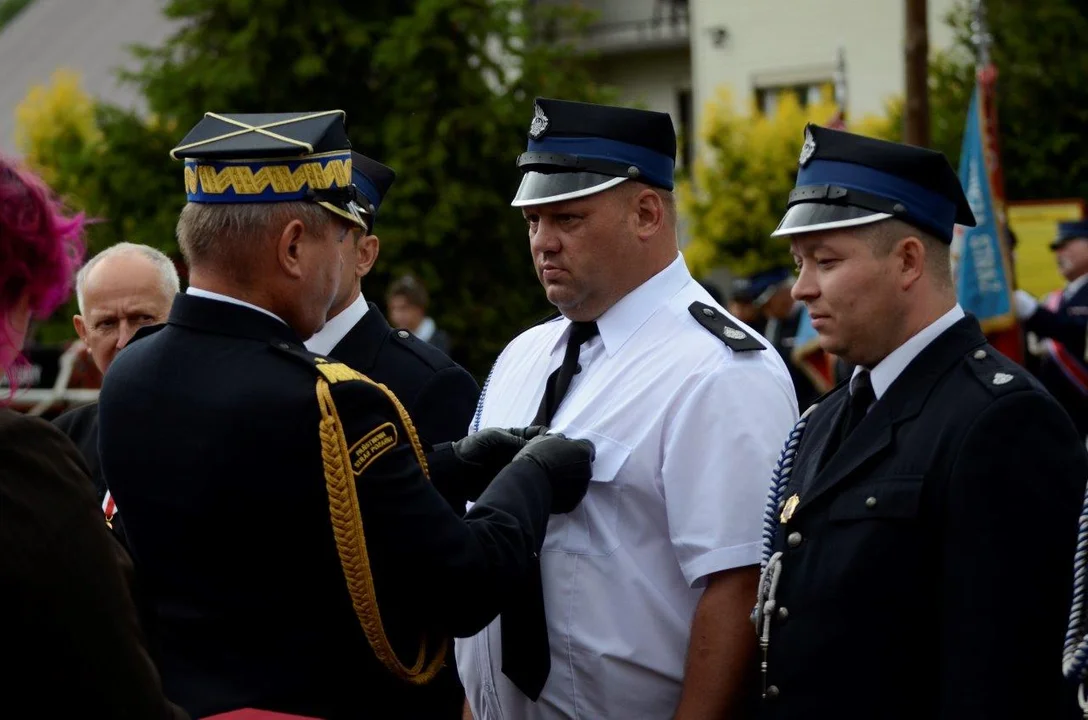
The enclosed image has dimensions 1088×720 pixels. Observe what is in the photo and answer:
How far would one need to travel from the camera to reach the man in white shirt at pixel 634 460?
10.9ft

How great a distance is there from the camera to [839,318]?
3049mm

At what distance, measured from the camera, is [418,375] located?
407 cm

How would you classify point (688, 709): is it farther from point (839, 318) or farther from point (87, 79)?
point (87, 79)

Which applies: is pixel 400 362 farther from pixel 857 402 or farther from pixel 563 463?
pixel 857 402

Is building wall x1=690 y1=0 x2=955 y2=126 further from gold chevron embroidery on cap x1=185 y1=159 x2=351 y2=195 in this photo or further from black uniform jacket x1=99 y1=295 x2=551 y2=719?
black uniform jacket x1=99 y1=295 x2=551 y2=719

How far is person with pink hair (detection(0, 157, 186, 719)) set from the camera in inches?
75.7

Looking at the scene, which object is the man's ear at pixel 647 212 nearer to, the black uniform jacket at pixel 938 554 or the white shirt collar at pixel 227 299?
the black uniform jacket at pixel 938 554

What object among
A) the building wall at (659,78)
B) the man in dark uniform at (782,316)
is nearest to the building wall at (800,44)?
the building wall at (659,78)

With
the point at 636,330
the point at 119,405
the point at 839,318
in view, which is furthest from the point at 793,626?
the point at 119,405

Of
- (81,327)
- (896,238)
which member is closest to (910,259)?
(896,238)

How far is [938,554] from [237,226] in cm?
150

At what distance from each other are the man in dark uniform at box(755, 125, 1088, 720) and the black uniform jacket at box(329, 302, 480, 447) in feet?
3.71

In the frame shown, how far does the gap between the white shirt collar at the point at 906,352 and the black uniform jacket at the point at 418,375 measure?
4.46 feet

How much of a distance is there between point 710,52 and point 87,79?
54.0ft
